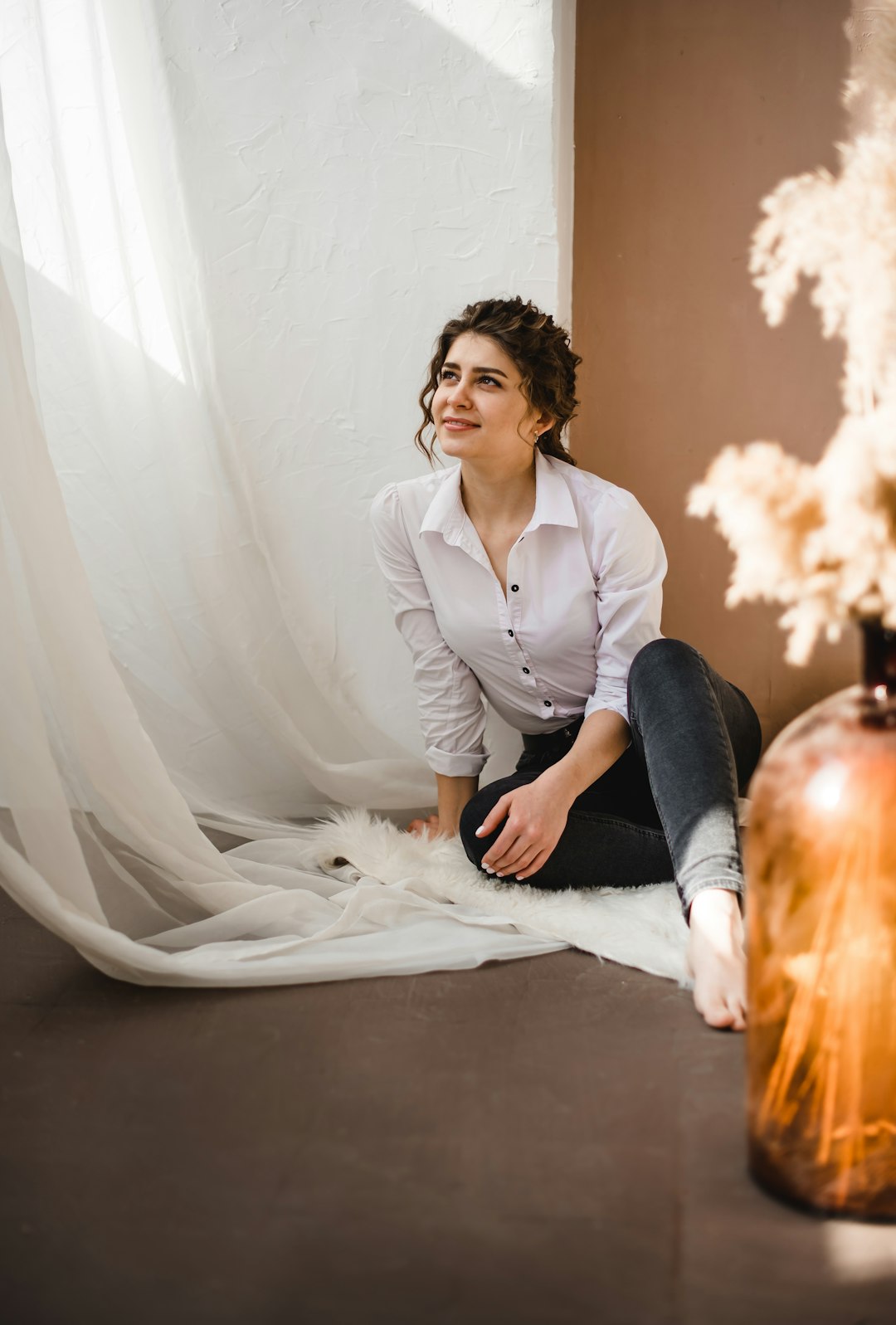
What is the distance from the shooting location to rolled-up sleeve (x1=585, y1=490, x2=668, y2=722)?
1.47 meters

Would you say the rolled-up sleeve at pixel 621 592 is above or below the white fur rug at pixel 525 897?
above

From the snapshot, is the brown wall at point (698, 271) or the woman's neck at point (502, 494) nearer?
the woman's neck at point (502, 494)

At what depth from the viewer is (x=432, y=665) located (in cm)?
167

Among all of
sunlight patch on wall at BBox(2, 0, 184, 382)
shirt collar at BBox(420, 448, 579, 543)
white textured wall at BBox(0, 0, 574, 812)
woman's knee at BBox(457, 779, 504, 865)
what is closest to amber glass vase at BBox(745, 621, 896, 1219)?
woman's knee at BBox(457, 779, 504, 865)

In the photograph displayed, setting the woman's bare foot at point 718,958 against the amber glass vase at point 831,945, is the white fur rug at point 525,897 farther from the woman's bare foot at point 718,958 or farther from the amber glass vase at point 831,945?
the amber glass vase at point 831,945

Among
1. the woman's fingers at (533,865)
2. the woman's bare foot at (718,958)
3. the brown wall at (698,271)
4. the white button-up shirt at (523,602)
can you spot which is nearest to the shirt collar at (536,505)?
the white button-up shirt at (523,602)

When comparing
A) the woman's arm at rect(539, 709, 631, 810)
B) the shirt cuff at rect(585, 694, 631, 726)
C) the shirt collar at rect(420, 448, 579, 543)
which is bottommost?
the woman's arm at rect(539, 709, 631, 810)

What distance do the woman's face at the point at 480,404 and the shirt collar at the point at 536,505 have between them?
0.07 m

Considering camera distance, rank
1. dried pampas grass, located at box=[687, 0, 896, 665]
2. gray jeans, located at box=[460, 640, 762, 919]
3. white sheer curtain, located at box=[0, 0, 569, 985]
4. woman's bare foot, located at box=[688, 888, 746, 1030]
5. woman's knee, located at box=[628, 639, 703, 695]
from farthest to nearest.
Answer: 1. white sheer curtain, located at box=[0, 0, 569, 985]
2. woman's knee, located at box=[628, 639, 703, 695]
3. gray jeans, located at box=[460, 640, 762, 919]
4. woman's bare foot, located at box=[688, 888, 746, 1030]
5. dried pampas grass, located at box=[687, 0, 896, 665]

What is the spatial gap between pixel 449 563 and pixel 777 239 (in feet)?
3.00

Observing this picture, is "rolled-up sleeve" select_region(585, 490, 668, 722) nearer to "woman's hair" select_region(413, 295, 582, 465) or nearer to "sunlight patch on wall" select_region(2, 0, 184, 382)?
"woman's hair" select_region(413, 295, 582, 465)

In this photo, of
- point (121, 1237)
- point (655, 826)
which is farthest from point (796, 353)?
point (121, 1237)

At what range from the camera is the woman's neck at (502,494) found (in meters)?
1.57

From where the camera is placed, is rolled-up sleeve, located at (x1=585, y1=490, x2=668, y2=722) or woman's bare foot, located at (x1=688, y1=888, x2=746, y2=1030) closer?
woman's bare foot, located at (x1=688, y1=888, x2=746, y2=1030)
